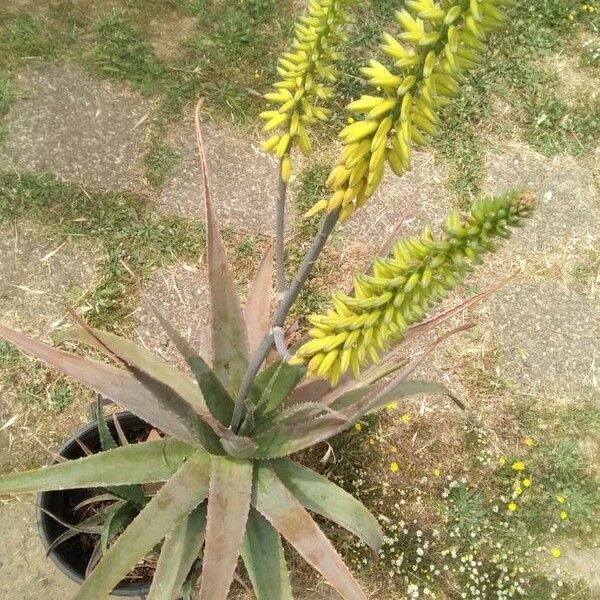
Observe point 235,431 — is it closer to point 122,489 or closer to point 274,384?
point 274,384

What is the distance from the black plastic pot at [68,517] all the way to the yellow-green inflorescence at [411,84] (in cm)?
148

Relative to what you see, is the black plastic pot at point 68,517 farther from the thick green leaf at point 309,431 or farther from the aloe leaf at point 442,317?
the aloe leaf at point 442,317

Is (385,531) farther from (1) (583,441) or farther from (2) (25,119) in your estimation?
(2) (25,119)

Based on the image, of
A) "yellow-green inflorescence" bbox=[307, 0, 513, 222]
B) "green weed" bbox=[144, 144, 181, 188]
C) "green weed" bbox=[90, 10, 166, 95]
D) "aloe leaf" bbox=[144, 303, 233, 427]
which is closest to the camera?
"yellow-green inflorescence" bbox=[307, 0, 513, 222]

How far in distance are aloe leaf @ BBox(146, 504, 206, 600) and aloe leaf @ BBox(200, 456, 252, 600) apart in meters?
0.17

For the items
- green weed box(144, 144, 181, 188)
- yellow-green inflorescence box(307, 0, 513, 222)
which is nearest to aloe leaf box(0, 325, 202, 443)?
yellow-green inflorescence box(307, 0, 513, 222)

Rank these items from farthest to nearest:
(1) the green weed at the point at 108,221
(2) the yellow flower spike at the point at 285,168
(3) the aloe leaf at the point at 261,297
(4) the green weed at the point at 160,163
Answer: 1. (4) the green weed at the point at 160,163
2. (1) the green weed at the point at 108,221
3. (3) the aloe leaf at the point at 261,297
4. (2) the yellow flower spike at the point at 285,168

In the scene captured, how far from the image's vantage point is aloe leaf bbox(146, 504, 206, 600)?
1895mm

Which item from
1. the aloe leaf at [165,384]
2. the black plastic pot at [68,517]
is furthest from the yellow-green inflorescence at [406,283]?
the black plastic pot at [68,517]

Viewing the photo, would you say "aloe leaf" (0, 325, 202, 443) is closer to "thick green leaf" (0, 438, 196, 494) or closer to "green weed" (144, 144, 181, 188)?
"thick green leaf" (0, 438, 196, 494)

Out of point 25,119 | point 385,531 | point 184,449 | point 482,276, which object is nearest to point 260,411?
point 184,449

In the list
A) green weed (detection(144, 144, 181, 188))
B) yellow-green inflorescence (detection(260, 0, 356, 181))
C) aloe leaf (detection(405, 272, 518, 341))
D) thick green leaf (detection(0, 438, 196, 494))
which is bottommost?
green weed (detection(144, 144, 181, 188))

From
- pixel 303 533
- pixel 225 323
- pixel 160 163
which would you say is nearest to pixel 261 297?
pixel 225 323

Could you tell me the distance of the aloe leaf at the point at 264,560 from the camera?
190 cm
